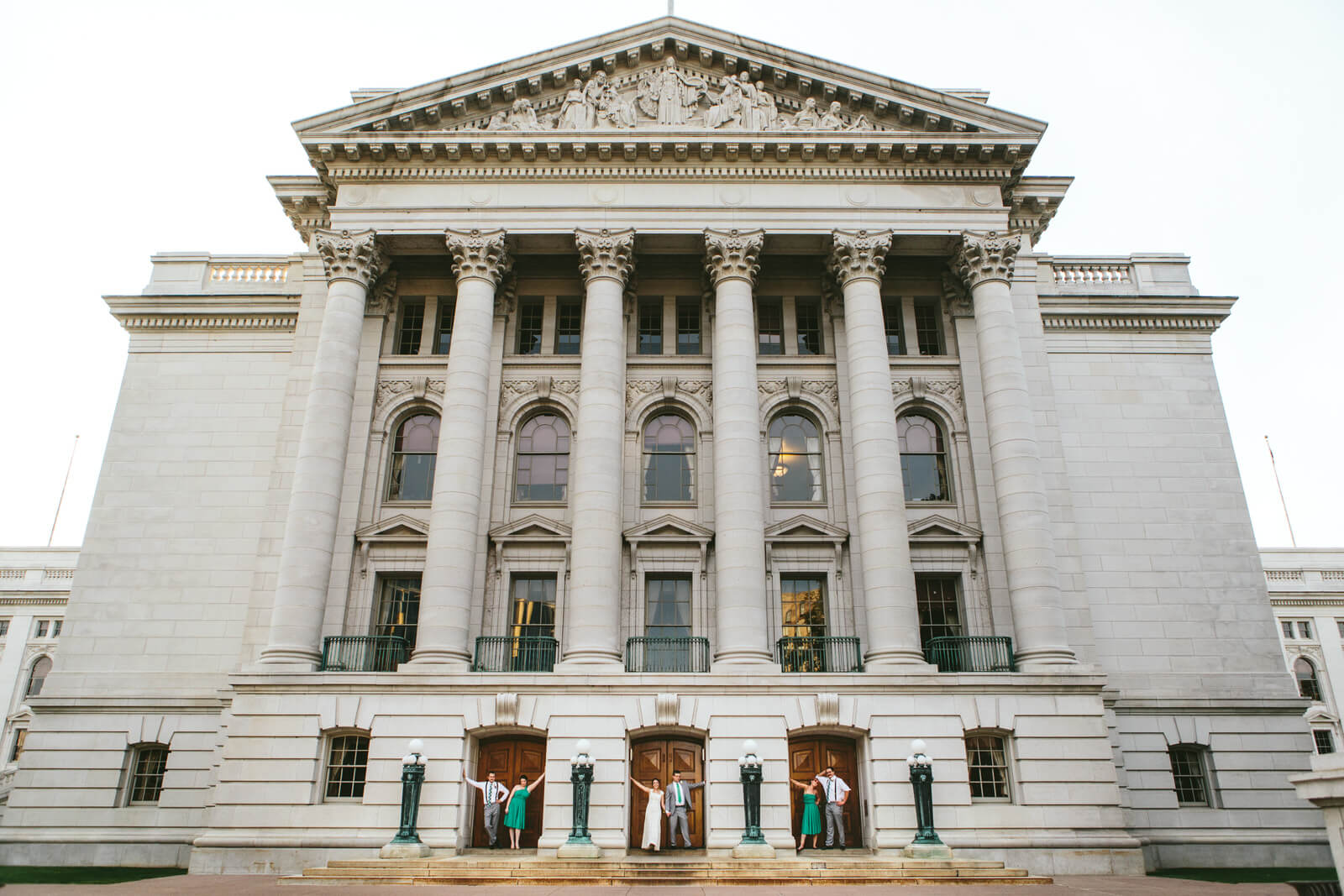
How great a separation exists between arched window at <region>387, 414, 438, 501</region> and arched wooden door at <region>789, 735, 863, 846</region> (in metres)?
12.8

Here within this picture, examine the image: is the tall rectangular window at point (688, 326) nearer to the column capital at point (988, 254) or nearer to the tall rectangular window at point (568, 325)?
the tall rectangular window at point (568, 325)

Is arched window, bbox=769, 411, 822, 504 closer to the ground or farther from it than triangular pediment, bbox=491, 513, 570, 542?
farther from it

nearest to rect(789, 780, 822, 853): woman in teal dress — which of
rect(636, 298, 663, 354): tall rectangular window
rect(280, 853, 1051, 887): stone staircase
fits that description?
rect(280, 853, 1051, 887): stone staircase

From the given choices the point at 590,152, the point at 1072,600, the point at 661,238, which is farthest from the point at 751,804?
the point at 590,152

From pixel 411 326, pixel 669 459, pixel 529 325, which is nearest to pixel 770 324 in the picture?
pixel 669 459

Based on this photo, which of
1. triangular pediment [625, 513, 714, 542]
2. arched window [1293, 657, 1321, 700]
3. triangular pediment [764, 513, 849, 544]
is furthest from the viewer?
arched window [1293, 657, 1321, 700]

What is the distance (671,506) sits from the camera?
26766 mm

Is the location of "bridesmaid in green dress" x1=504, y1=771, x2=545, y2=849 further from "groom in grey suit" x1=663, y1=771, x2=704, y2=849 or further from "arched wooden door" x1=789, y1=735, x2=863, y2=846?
"arched wooden door" x1=789, y1=735, x2=863, y2=846

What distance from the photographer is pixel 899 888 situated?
17344mm

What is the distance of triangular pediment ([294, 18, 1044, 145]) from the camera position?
28.0 metres

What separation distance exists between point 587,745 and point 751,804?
383 centimetres

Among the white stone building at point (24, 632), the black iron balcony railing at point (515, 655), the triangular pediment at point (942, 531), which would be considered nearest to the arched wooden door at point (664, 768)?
the black iron balcony railing at point (515, 655)

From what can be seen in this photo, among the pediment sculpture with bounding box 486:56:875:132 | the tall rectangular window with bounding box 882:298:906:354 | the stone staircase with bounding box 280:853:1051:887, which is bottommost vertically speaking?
the stone staircase with bounding box 280:853:1051:887

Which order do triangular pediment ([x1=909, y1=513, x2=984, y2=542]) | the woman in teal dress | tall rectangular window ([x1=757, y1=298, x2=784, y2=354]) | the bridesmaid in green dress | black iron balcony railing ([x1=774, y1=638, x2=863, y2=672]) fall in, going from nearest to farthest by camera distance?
the bridesmaid in green dress, the woman in teal dress, black iron balcony railing ([x1=774, y1=638, x2=863, y2=672]), triangular pediment ([x1=909, y1=513, x2=984, y2=542]), tall rectangular window ([x1=757, y1=298, x2=784, y2=354])
